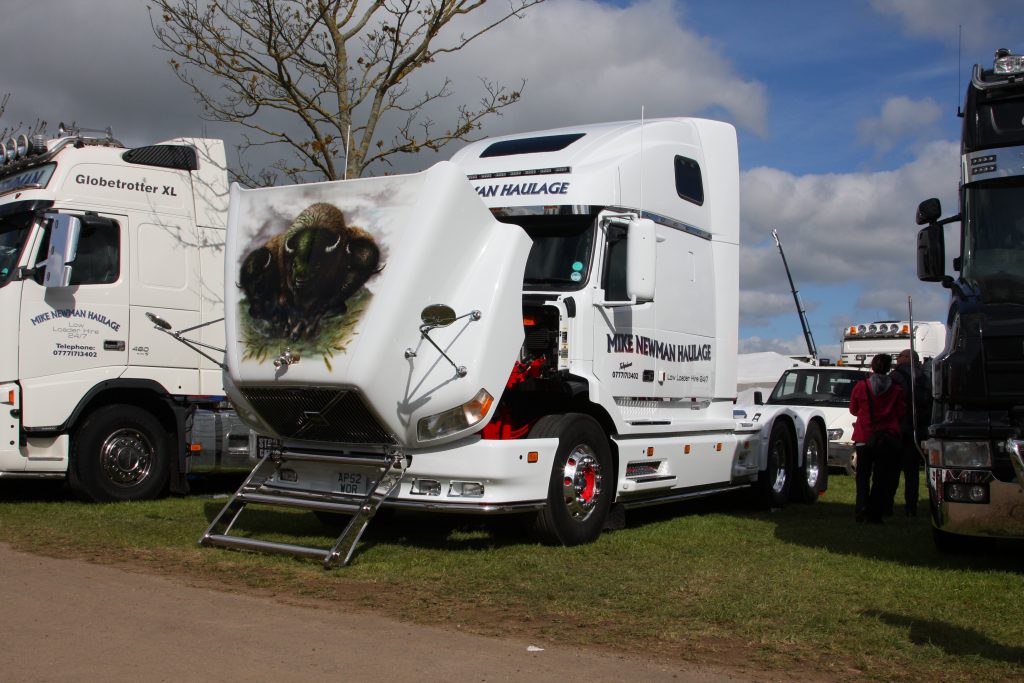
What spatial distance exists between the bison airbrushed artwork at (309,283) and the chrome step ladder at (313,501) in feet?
Answer: 3.14

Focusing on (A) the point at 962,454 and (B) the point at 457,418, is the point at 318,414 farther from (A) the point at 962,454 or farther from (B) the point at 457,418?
(A) the point at 962,454

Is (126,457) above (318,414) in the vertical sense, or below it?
below

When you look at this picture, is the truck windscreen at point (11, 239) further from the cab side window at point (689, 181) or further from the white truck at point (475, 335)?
the cab side window at point (689, 181)

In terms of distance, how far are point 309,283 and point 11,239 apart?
4.73 metres

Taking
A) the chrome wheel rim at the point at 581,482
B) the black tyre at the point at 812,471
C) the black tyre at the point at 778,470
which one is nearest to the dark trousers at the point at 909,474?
the black tyre at the point at 778,470

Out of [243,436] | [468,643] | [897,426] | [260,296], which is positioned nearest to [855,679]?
[468,643]

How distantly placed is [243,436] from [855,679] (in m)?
8.34

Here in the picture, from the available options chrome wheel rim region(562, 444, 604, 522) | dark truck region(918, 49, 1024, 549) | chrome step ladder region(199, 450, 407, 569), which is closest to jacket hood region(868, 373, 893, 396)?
dark truck region(918, 49, 1024, 549)

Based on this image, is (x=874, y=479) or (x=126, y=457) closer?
(x=874, y=479)

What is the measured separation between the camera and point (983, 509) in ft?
25.4

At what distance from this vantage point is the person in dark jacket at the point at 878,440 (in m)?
11.4

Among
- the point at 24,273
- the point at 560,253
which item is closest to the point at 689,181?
the point at 560,253

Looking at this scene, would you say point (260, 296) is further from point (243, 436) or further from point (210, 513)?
point (243, 436)

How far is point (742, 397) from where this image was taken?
24.1m
